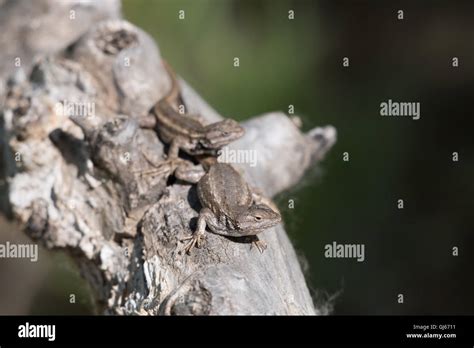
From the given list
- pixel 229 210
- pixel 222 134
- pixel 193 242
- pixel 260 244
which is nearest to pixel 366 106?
pixel 222 134

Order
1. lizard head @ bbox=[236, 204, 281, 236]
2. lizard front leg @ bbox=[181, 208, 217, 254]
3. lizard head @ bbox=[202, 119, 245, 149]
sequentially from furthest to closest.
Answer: lizard head @ bbox=[202, 119, 245, 149] → lizard head @ bbox=[236, 204, 281, 236] → lizard front leg @ bbox=[181, 208, 217, 254]

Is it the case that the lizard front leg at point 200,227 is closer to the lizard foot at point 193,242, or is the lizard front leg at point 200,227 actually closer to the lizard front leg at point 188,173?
the lizard foot at point 193,242

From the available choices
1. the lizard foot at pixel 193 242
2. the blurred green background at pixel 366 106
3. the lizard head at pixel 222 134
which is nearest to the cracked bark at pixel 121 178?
the lizard foot at pixel 193 242

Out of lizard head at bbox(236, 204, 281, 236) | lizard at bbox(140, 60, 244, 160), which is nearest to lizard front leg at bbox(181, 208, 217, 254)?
lizard head at bbox(236, 204, 281, 236)

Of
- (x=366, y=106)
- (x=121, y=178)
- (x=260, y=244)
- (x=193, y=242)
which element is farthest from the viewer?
(x=366, y=106)

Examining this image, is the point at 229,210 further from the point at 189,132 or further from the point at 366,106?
the point at 366,106

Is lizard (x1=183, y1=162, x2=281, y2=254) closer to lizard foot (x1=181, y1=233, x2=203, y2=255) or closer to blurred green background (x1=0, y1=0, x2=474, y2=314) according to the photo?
lizard foot (x1=181, y1=233, x2=203, y2=255)
